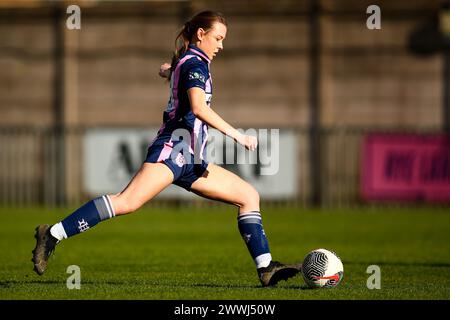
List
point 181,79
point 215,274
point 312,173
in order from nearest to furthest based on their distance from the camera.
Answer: point 181,79, point 215,274, point 312,173

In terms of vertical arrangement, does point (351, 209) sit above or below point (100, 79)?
below

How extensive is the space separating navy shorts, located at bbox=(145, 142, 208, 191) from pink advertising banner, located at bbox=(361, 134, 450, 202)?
52.3 feet

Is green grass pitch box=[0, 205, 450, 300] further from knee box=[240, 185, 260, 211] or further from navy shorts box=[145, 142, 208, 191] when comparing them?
navy shorts box=[145, 142, 208, 191]

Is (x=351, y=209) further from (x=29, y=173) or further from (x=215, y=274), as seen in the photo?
(x=215, y=274)

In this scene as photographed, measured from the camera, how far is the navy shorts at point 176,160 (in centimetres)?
828

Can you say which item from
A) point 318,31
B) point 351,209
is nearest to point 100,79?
point 318,31

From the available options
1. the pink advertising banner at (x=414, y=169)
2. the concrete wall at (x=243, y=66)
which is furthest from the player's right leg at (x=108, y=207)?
the concrete wall at (x=243, y=66)

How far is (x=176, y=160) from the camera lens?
27.2ft

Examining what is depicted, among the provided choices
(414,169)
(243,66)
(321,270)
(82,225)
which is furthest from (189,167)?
(243,66)

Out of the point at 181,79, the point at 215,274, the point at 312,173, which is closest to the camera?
the point at 181,79

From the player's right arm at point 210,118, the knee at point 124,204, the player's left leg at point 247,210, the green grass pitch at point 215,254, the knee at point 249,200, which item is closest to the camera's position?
the player's right arm at point 210,118

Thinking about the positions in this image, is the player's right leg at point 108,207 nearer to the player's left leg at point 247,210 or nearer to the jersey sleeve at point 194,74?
the player's left leg at point 247,210

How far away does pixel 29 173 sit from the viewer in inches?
1048

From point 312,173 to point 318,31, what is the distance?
3.70 metres
